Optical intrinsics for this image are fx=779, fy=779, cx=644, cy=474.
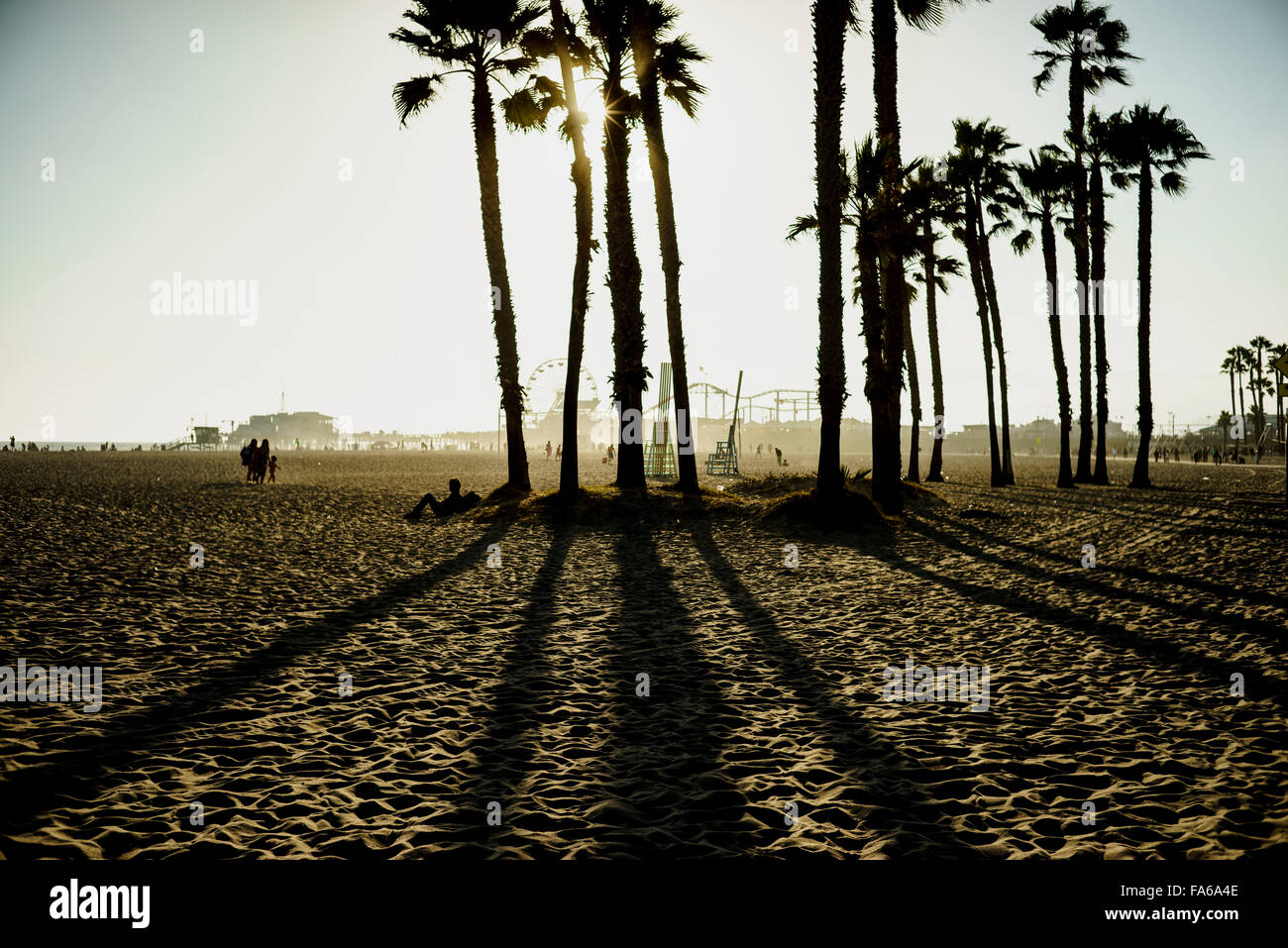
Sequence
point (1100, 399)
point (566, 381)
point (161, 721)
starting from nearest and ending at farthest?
point (161, 721), point (566, 381), point (1100, 399)

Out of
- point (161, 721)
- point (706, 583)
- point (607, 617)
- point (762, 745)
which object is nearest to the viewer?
point (762, 745)

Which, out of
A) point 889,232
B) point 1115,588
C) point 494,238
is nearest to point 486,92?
point 494,238

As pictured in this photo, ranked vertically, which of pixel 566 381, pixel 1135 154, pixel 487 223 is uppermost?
pixel 1135 154

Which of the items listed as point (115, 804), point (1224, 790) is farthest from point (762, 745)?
point (115, 804)

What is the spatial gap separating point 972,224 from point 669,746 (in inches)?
1255

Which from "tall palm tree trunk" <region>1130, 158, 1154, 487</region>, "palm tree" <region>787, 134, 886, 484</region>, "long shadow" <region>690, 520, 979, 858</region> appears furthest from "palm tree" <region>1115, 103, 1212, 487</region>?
"long shadow" <region>690, 520, 979, 858</region>

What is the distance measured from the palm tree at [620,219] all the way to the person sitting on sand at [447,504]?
16.2 feet

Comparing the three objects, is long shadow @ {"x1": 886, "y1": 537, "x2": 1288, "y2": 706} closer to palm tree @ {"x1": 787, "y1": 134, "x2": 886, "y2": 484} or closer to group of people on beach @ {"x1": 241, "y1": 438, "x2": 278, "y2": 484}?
palm tree @ {"x1": 787, "y1": 134, "x2": 886, "y2": 484}

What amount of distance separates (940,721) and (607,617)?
441cm

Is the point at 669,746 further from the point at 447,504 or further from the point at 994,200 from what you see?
the point at 994,200

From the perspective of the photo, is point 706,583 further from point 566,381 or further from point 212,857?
point 566,381

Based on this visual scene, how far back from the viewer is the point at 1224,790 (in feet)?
14.3

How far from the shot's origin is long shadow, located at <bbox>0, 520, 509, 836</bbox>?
167 inches

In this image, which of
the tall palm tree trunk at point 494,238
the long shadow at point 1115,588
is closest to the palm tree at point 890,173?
the long shadow at point 1115,588
